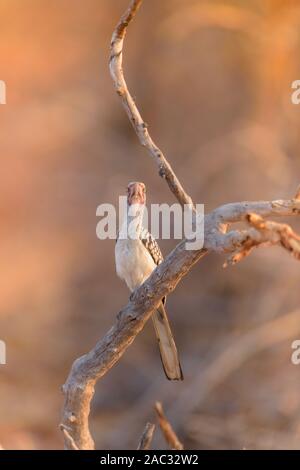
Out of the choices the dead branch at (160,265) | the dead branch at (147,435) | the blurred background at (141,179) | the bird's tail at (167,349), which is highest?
the blurred background at (141,179)

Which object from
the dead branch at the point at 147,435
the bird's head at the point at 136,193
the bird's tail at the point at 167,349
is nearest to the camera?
the dead branch at the point at 147,435

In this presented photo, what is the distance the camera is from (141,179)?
6.18 metres

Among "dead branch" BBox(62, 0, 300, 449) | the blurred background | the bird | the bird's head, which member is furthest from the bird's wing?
the blurred background

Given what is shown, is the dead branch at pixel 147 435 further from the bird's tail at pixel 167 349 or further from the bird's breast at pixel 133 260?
the bird's breast at pixel 133 260

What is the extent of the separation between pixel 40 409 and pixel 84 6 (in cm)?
291

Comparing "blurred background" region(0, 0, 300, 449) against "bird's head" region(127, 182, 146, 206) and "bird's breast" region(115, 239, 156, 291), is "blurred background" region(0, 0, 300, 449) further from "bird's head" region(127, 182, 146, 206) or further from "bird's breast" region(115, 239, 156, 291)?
"bird's head" region(127, 182, 146, 206)

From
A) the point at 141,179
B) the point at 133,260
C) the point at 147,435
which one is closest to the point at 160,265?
the point at 147,435

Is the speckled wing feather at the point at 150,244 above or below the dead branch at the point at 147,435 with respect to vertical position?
above

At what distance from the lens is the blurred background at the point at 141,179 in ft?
17.9

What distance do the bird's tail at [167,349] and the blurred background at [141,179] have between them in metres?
2.64

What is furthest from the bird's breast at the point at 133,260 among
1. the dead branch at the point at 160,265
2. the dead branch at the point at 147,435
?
the dead branch at the point at 147,435

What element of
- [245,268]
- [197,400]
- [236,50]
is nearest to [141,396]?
[197,400]

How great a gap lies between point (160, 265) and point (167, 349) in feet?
2.04

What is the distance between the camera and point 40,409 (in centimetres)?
581
